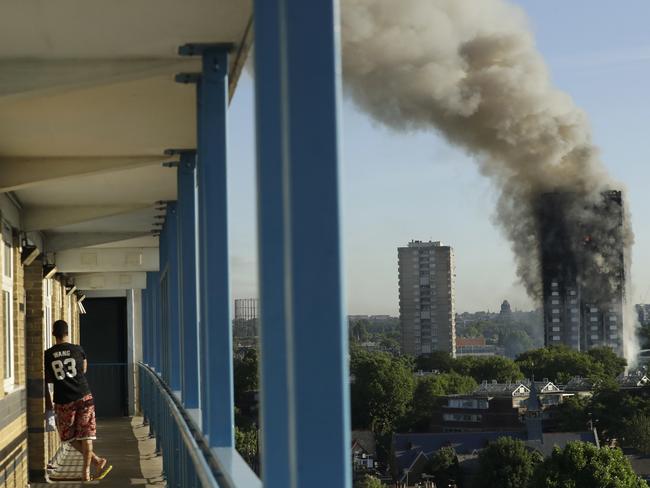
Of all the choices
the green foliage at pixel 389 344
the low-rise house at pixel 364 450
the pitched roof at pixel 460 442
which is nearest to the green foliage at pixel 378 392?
Answer: the green foliage at pixel 389 344

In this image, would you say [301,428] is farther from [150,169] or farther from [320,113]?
[150,169]

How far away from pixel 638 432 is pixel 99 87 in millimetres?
58560

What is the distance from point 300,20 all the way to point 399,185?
301ft

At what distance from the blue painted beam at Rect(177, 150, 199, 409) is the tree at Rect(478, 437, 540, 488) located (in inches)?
1925

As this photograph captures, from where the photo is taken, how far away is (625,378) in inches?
2648

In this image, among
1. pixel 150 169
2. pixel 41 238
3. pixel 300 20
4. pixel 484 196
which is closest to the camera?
pixel 300 20

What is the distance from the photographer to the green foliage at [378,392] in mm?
56594

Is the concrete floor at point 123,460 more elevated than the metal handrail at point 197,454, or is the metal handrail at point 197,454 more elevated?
the metal handrail at point 197,454

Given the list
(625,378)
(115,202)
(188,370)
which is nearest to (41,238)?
(115,202)

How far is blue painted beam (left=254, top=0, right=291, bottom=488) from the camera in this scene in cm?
260

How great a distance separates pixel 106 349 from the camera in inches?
791

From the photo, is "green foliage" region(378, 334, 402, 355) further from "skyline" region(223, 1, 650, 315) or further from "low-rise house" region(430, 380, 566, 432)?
"low-rise house" region(430, 380, 566, 432)

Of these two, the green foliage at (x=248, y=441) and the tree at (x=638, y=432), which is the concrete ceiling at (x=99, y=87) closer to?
the green foliage at (x=248, y=441)

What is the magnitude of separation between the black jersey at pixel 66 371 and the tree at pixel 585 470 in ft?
157
